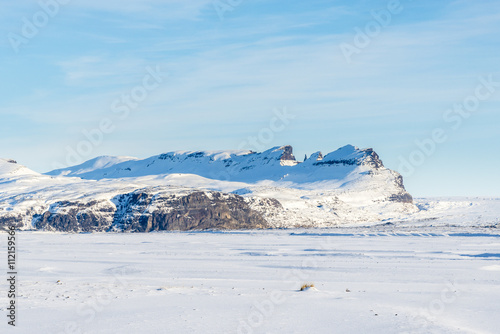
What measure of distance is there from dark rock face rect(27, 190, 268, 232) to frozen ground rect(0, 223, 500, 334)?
52851 millimetres

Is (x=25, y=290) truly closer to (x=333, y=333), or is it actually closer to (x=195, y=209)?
(x=333, y=333)

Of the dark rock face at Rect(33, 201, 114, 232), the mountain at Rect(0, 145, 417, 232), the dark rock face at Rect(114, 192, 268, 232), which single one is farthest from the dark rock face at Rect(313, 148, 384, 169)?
the dark rock face at Rect(33, 201, 114, 232)

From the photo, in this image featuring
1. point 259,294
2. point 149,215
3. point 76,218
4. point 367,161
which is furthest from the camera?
point 367,161

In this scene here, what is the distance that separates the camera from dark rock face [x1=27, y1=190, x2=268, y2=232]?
304 ft

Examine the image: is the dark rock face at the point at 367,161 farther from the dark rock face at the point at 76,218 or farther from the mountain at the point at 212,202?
the dark rock face at the point at 76,218

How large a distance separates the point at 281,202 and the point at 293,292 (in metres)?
92.1

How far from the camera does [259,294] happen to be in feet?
→ 70.3

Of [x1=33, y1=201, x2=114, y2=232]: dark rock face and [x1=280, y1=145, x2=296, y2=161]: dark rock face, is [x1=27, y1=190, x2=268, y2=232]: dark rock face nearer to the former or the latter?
[x1=33, y1=201, x2=114, y2=232]: dark rock face

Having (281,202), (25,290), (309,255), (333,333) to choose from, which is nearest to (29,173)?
(281,202)

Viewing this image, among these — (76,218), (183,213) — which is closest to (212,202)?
(183,213)

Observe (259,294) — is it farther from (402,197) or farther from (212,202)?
(402,197)

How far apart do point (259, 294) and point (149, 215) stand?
73699 millimetres

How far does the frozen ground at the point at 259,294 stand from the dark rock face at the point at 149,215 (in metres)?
52.9

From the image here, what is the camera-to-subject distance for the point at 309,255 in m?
40.9
